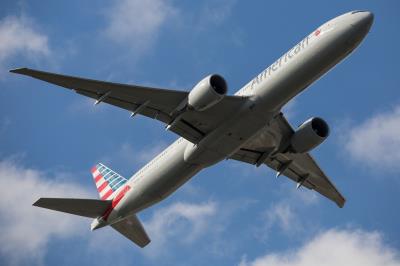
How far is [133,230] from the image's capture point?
142 feet

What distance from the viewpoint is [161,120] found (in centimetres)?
3588

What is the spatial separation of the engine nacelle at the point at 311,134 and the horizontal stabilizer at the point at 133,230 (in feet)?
41.3

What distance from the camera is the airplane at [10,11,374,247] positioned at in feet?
108

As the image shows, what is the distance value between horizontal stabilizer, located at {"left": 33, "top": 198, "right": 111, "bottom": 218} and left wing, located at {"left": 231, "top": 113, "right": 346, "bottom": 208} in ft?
31.0

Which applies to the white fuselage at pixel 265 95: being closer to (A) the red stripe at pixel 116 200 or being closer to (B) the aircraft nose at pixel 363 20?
(B) the aircraft nose at pixel 363 20

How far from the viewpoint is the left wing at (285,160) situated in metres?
39.3

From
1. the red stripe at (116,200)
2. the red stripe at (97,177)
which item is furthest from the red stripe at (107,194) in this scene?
the red stripe at (97,177)

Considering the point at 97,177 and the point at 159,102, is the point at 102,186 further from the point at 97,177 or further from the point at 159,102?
the point at 159,102

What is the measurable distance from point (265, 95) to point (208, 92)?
3.28m

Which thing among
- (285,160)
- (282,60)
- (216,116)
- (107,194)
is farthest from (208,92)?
(107,194)

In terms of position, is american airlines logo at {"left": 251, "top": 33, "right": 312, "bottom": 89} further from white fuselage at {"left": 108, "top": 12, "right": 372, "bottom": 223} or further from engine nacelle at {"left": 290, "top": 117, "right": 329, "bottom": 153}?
engine nacelle at {"left": 290, "top": 117, "right": 329, "bottom": 153}

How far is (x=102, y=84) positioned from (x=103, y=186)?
13562mm

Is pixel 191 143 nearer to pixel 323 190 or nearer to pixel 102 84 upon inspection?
pixel 102 84

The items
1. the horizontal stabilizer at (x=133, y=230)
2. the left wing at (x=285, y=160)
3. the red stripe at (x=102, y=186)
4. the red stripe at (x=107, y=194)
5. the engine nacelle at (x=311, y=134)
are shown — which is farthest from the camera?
the red stripe at (x=102, y=186)
